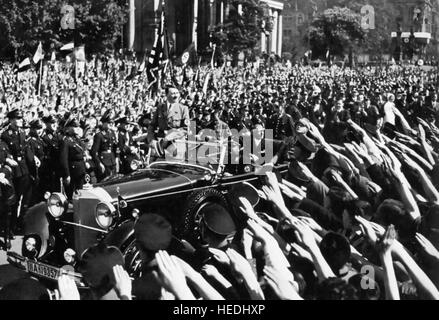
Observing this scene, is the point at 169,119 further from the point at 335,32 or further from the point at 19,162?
the point at 335,32

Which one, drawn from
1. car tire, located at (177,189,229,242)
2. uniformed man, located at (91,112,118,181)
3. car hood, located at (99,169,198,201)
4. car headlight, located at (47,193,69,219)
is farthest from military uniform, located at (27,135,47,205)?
car tire, located at (177,189,229,242)

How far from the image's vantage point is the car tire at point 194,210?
7.08m

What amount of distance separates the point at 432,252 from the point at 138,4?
35.0 meters

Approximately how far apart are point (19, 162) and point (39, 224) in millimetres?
2648

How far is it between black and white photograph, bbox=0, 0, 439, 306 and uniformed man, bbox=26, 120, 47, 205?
0.03 m

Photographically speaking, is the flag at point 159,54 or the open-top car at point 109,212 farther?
the flag at point 159,54

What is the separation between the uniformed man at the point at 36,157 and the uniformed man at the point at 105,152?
806 millimetres

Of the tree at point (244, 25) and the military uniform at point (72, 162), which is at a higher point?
→ the tree at point (244, 25)

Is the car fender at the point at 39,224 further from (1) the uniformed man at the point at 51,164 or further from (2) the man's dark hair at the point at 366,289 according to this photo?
(2) the man's dark hair at the point at 366,289

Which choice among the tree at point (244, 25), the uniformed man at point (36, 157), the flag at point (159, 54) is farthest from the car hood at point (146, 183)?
the tree at point (244, 25)

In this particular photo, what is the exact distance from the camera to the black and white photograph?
12.4 ft

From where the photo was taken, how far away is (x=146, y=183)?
291 inches

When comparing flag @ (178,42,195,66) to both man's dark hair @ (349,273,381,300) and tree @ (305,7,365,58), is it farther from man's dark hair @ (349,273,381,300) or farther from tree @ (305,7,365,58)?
man's dark hair @ (349,273,381,300)

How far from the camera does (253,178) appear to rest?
7.75 meters
